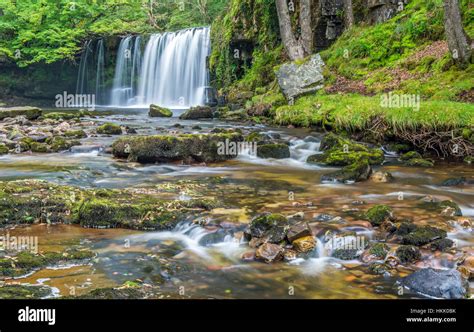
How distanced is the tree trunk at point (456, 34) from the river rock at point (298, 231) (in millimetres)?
9916

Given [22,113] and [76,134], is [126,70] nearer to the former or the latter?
[22,113]

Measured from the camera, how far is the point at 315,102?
17.6m

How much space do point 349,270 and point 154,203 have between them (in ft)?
10.7

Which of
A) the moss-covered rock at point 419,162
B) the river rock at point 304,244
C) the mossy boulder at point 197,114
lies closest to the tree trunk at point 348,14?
the mossy boulder at point 197,114

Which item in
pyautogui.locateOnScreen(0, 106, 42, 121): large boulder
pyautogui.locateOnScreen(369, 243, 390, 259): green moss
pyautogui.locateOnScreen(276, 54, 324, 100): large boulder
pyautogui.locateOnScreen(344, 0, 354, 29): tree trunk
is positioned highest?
pyautogui.locateOnScreen(344, 0, 354, 29): tree trunk

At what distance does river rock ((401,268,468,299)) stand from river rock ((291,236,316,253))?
123 cm

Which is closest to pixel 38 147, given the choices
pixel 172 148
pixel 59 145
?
pixel 59 145

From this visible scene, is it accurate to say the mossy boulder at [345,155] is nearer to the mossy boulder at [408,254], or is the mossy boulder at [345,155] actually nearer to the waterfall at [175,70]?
the mossy boulder at [408,254]

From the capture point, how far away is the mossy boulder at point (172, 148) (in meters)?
11.5

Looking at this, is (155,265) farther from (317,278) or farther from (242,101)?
(242,101)

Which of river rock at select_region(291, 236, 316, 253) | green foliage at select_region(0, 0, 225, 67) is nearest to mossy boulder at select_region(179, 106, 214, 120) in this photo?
river rock at select_region(291, 236, 316, 253)

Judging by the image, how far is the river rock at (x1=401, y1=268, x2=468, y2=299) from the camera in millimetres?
4430

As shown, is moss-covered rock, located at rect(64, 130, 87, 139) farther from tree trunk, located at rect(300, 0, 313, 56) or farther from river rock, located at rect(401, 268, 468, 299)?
river rock, located at rect(401, 268, 468, 299)
